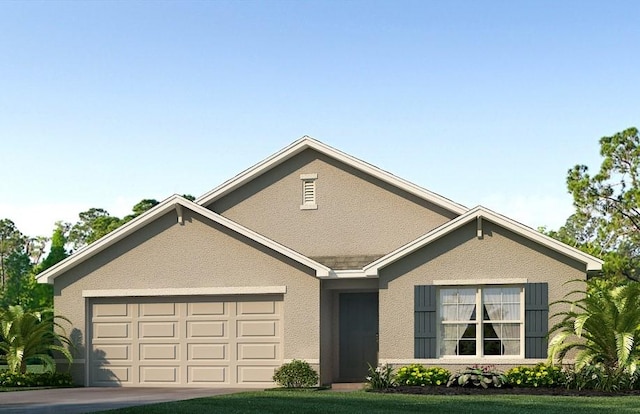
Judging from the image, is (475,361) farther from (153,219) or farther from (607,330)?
(153,219)

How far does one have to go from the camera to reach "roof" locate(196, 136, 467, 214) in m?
26.4

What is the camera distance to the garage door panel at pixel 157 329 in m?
25.2

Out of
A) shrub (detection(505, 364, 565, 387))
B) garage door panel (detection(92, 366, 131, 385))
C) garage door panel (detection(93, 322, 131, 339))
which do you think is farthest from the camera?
garage door panel (detection(93, 322, 131, 339))

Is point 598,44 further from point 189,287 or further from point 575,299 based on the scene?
point 189,287

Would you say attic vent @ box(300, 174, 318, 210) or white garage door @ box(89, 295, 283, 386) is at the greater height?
attic vent @ box(300, 174, 318, 210)

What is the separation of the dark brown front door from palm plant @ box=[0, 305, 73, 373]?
739 cm

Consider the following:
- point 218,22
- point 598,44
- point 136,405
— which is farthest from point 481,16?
point 136,405

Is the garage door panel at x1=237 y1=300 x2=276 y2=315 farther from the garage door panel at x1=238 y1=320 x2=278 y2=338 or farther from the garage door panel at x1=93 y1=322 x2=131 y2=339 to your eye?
the garage door panel at x1=93 y1=322 x2=131 y2=339

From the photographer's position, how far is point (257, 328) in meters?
24.7

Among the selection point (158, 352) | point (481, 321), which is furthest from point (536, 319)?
point (158, 352)

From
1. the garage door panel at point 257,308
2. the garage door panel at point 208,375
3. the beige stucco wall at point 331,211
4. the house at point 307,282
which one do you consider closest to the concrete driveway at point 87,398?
the garage door panel at point 208,375

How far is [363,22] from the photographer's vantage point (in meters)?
26.8

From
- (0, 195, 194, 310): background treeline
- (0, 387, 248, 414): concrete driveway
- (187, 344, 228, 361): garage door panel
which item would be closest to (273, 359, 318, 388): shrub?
(0, 387, 248, 414): concrete driveway

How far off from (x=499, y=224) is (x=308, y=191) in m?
6.48
